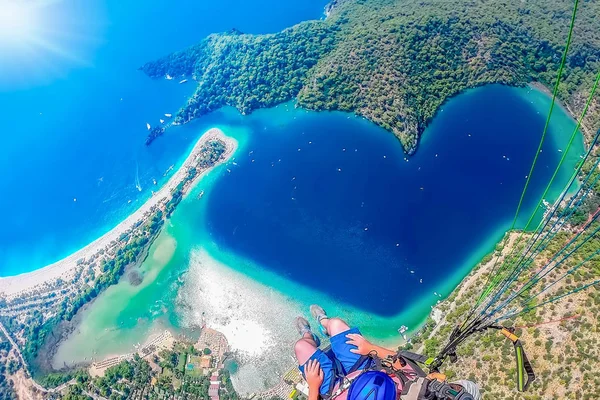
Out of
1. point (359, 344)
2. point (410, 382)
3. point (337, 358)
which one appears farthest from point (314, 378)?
point (410, 382)

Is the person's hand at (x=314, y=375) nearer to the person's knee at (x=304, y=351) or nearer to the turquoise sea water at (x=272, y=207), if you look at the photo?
the person's knee at (x=304, y=351)

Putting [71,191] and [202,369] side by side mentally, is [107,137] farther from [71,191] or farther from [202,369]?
[202,369]

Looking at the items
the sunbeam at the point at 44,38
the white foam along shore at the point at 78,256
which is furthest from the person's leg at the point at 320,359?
the sunbeam at the point at 44,38

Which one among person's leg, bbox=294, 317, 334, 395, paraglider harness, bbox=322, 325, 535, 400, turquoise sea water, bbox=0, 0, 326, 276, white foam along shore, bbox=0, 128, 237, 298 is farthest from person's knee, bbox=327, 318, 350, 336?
turquoise sea water, bbox=0, 0, 326, 276

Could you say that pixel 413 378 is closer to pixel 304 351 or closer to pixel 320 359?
pixel 320 359

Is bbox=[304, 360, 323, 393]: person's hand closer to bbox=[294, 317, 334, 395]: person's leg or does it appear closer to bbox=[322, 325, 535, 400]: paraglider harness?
bbox=[294, 317, 334, 395]: person's leg

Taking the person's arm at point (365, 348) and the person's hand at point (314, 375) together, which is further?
the person's arm at point (365, 348)
